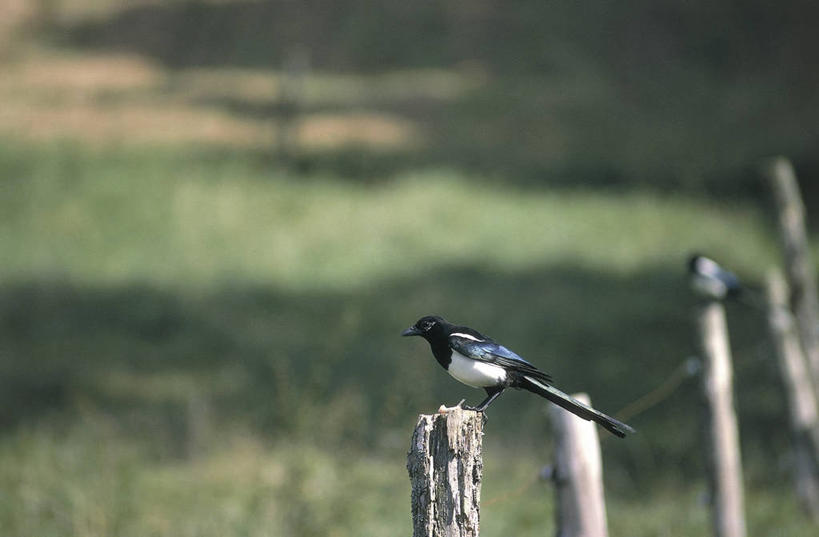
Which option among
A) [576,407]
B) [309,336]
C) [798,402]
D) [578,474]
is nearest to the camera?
[576,407]

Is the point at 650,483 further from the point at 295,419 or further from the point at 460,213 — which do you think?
the point at 460,213

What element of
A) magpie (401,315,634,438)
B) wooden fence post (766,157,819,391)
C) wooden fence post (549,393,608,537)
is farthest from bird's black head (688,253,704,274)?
magpie (401,315,634,438)

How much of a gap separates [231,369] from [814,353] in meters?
4.95

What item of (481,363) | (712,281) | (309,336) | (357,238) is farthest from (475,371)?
(357,238)

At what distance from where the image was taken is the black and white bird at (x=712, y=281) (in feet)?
14.5

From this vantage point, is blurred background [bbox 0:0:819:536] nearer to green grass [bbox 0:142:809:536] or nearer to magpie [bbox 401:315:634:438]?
green grass [bbox 0:142:809:536]

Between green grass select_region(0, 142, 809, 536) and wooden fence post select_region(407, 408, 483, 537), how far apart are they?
180 cm

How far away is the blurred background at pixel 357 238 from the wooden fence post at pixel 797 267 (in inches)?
38.8

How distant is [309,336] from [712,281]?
5710 millimetres

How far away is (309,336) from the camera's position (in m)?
9.64

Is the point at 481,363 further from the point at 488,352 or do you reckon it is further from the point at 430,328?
the point at 430,328

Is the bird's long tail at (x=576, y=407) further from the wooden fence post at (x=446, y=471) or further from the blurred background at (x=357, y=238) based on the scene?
the blurred background at (x=357, y=238)

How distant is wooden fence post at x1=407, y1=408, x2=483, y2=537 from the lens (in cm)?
263

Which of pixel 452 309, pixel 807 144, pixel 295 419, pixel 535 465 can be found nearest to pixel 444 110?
pixel 807 144
